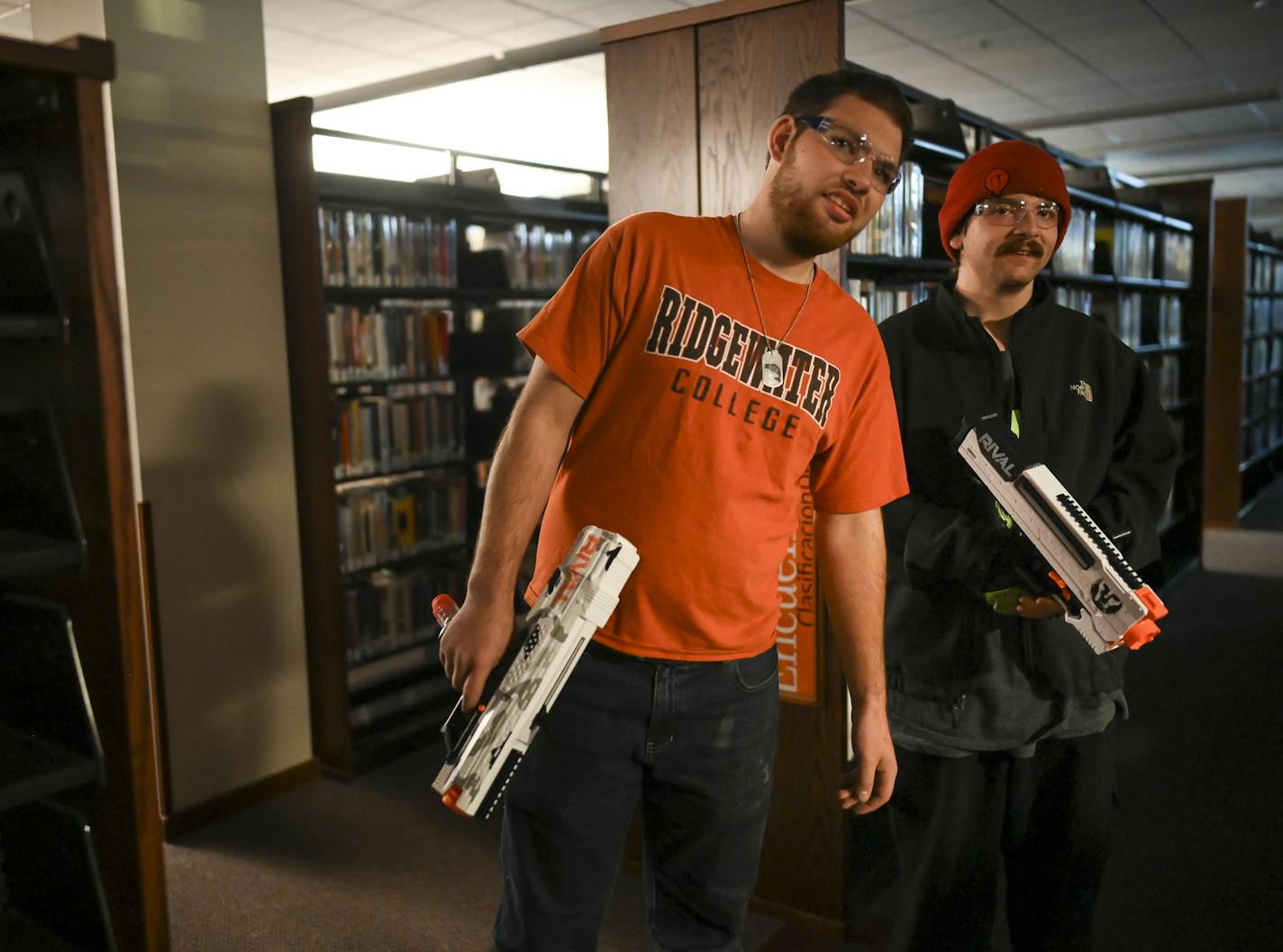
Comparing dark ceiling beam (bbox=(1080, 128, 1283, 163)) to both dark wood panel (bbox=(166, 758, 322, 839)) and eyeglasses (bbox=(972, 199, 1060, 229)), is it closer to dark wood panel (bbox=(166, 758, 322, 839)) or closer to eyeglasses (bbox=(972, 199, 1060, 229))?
eyeglasses (bbox=(972, 199, 1060, 229))

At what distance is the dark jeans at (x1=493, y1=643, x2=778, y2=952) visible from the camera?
123 centimetres

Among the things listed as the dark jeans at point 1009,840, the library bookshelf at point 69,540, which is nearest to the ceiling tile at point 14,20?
the library bookshelf at point 69,540

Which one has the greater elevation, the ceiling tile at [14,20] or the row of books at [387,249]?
the ceiling tile at [14,20]

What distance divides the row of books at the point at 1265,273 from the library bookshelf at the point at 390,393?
5602 millimetres

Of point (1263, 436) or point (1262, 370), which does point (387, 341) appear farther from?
point (1263, 436)

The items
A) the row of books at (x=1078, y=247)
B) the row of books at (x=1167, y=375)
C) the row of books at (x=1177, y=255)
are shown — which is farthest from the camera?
the row of books at (x=1177, y=255)

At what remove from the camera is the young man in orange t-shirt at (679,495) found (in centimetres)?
123

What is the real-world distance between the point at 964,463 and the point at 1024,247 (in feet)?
1.11

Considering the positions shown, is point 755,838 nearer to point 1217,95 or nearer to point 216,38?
point 216,38

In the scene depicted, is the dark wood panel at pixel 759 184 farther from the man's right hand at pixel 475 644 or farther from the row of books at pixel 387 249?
the row of books at pixel 387 249

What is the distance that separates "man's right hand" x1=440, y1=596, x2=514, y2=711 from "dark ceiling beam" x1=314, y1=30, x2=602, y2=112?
208 cm

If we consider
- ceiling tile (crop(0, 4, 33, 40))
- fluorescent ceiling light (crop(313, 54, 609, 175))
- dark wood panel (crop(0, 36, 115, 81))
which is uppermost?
fluorescent ceiling light (crop(313, 54, 609, 175))

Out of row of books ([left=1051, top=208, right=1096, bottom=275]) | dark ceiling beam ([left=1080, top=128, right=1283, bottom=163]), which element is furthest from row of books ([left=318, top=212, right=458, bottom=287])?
dark ceiling beam ([left=1080, top=128, right=1283, bottom=163])

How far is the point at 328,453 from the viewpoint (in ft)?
9.63
